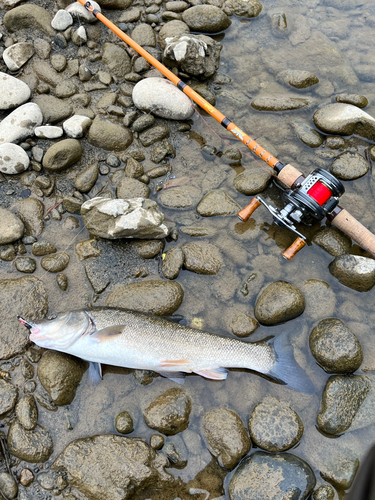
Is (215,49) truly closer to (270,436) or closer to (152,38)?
(152,38)

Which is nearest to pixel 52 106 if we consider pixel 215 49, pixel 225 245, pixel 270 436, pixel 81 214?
pixel 81 214

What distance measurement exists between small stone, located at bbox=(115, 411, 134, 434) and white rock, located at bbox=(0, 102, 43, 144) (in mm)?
4105

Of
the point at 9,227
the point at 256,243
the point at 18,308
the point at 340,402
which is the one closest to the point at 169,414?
the point at 340,402

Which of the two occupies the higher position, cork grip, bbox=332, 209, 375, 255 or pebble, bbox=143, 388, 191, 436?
cork grip, bbox=332, 209, 375, 255

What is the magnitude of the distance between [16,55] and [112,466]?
246 inches

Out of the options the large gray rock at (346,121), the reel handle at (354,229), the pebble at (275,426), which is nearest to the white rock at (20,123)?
the large gray rock at (346,121)

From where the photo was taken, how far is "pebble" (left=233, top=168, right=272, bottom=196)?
5.09 m

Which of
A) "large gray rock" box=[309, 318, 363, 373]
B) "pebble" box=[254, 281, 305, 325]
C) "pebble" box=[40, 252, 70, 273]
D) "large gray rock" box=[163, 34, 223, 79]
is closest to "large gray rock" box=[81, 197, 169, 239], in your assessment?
"pebble" box=[40, 252, 70, 273]

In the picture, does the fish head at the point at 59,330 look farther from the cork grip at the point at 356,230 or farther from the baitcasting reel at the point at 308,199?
the cork grip at the point at 356,230

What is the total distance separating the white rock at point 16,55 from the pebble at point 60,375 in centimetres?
475

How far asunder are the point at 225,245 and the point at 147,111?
98.2 inches

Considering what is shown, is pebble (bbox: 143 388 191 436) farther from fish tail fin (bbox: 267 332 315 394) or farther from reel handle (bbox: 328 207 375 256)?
reel handle (bbox: 328 207 375 256)

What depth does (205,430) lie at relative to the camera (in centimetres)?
395

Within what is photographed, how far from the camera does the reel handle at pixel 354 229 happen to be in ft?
14.7
